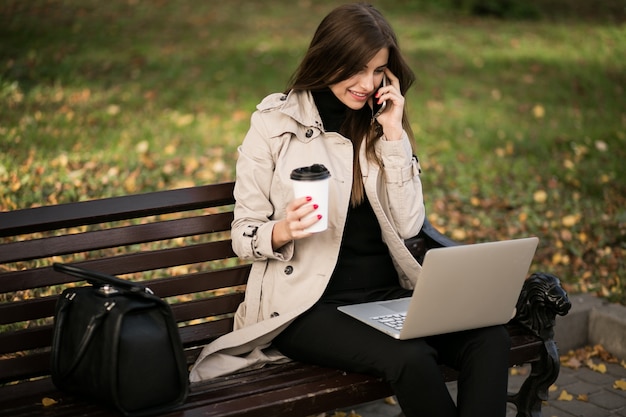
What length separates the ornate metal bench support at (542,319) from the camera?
3635mm

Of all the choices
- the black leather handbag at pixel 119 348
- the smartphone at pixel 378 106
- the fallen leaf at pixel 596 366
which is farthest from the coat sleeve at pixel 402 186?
the fallen leaf at pixel 596 366

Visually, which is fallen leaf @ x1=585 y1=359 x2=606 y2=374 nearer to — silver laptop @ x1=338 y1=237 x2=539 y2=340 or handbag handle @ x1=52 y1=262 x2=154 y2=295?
silver laptop @ x1=338 y1=237 x2=539 y2=340

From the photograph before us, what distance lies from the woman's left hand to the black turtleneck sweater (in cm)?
23

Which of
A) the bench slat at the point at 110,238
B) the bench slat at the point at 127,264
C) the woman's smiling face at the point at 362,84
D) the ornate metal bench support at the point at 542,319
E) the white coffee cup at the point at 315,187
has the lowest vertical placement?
the ornate metal bench support at the point at 542,319

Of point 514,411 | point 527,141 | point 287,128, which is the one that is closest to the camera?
point 287,128

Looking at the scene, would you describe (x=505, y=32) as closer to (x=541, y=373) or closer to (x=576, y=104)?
(x=576, y=104)

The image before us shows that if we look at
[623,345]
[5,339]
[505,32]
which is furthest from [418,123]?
[5,339]

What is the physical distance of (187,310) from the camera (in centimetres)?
371

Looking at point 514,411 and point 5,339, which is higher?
point 5,339

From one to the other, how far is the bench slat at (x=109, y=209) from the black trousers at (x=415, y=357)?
0.64 m

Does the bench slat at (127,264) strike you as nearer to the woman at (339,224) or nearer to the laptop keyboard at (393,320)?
the woman at (339,224)

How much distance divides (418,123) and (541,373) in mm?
5409

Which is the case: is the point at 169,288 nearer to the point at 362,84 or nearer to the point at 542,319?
the point at 362,84

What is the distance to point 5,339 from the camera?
3305 millimetres
